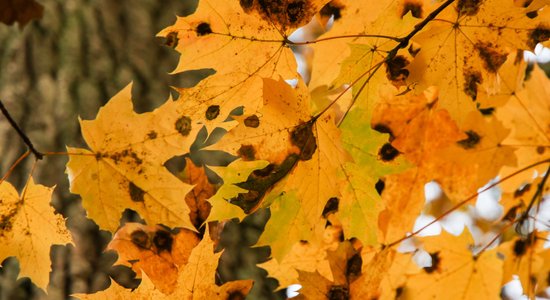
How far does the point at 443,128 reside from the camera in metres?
1.21

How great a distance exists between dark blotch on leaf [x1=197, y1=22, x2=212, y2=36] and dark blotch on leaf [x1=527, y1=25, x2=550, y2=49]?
0.51 metres

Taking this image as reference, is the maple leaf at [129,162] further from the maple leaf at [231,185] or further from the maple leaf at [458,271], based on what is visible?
the maple leaf at [458,271]

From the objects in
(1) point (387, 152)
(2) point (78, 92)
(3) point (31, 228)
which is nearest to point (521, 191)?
(1) point (387, 152)

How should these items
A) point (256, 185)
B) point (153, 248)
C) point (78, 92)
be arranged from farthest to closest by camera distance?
point (78, 92) → point (153, 248) → point (256, 185)

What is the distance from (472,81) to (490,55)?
0.05 metres

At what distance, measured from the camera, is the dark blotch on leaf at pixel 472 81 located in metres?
0.93

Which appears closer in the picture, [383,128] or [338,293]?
[338,293]

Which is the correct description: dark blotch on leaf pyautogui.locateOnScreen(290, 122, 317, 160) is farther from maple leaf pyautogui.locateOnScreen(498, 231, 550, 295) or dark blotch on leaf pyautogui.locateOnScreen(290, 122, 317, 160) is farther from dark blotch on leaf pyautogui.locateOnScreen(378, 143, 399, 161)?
maple leaf pyautogui.locateOnScreen(498, 231, 550, 295)

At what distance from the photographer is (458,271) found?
1.17 meters

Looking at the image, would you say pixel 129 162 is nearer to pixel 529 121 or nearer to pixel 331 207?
pixel 331 207

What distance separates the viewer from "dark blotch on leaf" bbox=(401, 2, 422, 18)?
Result: 970mm

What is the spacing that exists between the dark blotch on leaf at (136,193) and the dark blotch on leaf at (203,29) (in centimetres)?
29

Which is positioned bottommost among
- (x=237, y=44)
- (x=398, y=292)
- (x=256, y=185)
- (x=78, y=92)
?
(x=78, y=92)

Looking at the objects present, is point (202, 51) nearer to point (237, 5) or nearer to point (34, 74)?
point (237, 5)
